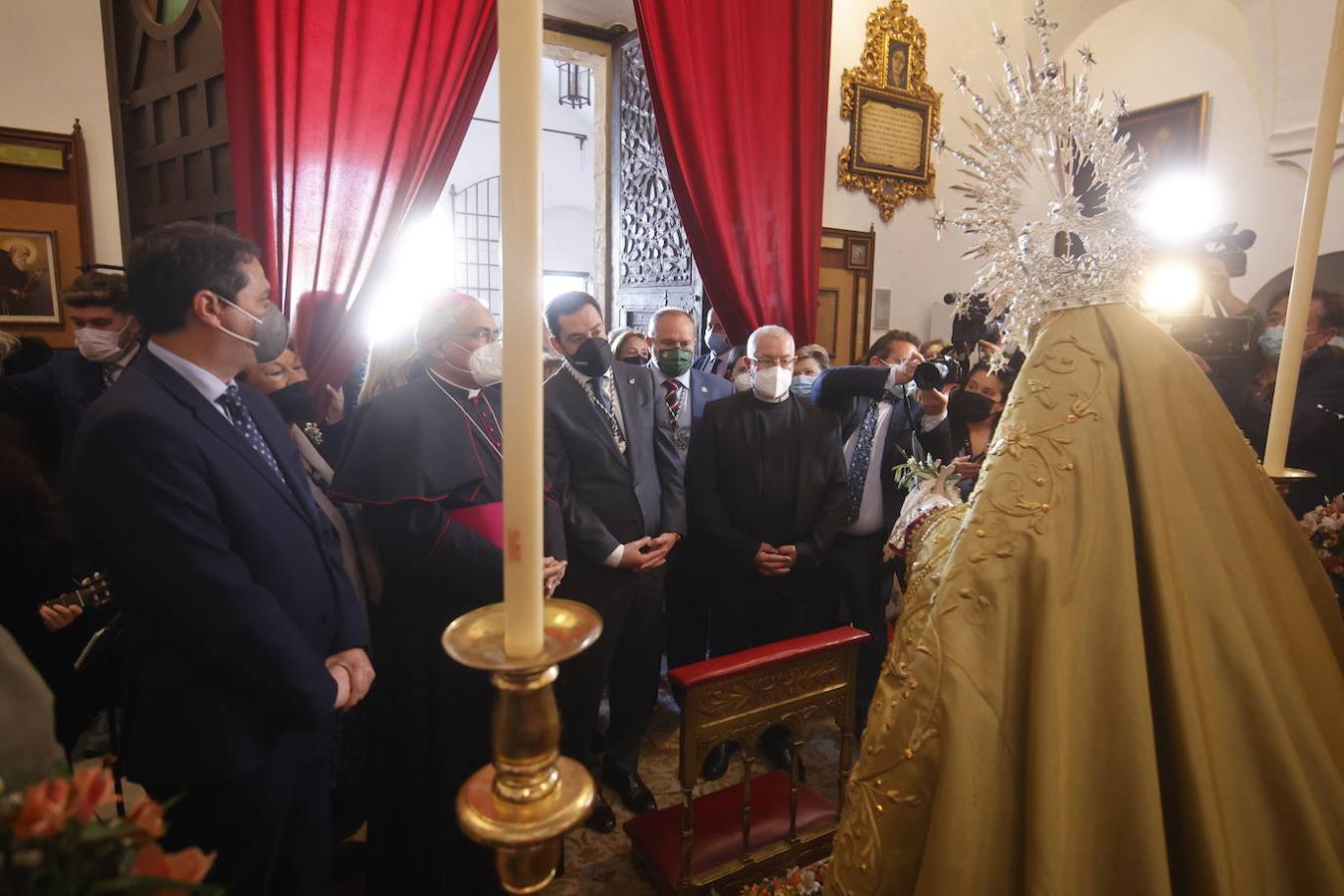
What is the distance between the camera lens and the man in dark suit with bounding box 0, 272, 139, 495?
8.15ft

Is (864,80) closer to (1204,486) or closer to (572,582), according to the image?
(572,582)

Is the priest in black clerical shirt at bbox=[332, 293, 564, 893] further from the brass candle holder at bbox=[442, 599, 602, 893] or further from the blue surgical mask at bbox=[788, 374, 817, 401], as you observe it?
the blue surgical mask at bbox=[788, 374, 817, 401]

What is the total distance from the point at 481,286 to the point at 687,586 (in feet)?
26.0

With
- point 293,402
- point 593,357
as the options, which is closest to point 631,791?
point 593,357

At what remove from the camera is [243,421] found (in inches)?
62.1

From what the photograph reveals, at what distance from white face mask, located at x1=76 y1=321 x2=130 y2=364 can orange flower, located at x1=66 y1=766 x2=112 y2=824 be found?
8.58ft

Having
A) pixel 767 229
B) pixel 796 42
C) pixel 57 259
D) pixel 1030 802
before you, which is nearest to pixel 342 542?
pixel 1030 802

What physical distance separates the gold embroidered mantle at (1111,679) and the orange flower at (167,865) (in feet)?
2.00

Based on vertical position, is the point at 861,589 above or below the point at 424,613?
below

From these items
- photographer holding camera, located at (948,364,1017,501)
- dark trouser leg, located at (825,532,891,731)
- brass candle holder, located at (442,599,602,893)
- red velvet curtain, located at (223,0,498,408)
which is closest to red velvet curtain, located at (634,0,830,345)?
red velvet curtain, located at (223,0,498,408)

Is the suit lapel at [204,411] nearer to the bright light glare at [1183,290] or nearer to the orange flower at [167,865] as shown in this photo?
the orange flower at [167,865]

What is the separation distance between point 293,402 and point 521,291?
2.24m

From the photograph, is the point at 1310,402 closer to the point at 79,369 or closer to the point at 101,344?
the point at 101,344

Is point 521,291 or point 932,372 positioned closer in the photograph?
point 521,291
